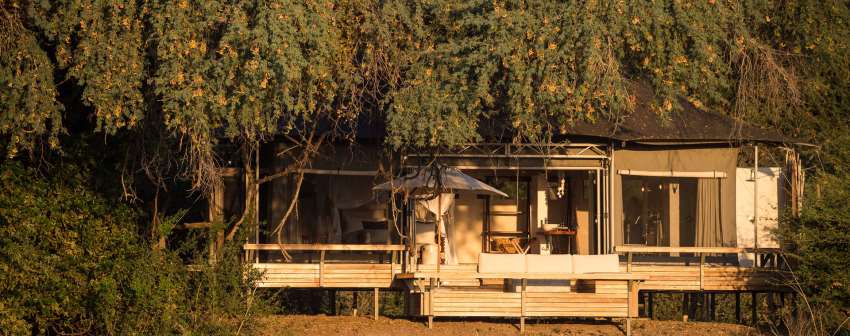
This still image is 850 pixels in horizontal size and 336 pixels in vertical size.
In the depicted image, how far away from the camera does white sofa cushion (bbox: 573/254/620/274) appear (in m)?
19.1

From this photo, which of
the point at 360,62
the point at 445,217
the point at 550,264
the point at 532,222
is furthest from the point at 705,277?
the point at 360,62

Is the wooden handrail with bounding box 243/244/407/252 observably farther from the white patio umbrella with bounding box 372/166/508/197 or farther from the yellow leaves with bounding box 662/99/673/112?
the yellow leaves with bounding box 662/99/673/112

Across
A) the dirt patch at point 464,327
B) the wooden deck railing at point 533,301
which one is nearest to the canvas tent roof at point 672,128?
the wooden deck railing at point 533,301

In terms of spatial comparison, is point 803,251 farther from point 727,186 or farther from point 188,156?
point 188,156

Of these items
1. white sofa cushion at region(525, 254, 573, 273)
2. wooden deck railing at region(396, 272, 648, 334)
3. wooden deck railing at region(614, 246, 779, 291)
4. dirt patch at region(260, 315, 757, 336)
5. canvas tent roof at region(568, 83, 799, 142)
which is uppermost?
canvas tent roof at region(568, 83, 799, 142)

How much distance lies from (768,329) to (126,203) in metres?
9.77

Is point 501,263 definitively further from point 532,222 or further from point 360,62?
point 532,222

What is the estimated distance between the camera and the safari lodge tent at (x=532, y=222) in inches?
752

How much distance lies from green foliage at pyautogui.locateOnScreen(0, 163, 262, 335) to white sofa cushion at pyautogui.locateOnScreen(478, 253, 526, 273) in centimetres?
333

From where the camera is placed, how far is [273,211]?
2178 cm

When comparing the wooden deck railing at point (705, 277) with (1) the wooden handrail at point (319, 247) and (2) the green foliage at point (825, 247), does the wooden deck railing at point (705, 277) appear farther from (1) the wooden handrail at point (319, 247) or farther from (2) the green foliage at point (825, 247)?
(1) the wooden handrail at point (319, 247)

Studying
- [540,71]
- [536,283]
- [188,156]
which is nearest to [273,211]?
[188,156]

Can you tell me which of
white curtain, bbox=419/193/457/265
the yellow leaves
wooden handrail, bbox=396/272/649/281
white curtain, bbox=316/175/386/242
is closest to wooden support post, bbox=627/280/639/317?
wooden handrail, bbox=396/272/649/281

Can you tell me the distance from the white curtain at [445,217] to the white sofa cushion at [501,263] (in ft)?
3.76
